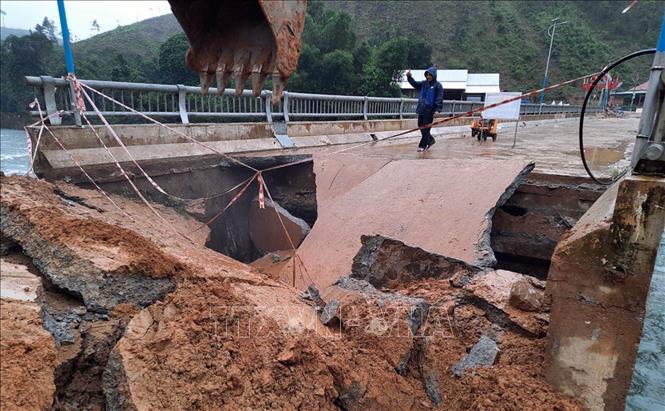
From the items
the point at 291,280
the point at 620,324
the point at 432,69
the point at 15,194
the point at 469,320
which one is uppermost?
the point at 432,69

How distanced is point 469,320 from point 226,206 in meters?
4.35

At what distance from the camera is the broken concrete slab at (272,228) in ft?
21.9

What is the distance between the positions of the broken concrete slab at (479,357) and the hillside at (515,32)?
6961 cm

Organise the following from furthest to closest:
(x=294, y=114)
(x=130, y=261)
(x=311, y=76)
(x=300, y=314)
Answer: (x=311, y=76) < (x=294, y=114) < (x=300, y=314) < (x=130, y=261)

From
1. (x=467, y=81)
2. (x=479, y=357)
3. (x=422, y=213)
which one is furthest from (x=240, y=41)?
(x=467, y=81)

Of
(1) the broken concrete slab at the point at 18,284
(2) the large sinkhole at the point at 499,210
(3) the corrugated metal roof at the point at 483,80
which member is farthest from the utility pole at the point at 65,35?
(3) the corrugated metal roof at the point at 483,80

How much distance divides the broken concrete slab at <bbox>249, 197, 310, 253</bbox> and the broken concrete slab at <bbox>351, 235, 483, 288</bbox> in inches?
89.7

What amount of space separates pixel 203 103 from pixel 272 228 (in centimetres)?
269

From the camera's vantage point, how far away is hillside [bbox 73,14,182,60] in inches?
2298

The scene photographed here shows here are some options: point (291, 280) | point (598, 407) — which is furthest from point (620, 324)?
point (291, 280)

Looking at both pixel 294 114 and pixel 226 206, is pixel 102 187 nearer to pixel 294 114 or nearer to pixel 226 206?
pixel 226 206

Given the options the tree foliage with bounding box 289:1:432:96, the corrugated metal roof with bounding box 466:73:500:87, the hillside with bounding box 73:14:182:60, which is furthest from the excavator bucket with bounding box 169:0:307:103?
the hillside with bounding box 73:14:182:60

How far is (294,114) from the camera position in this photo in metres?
9.97

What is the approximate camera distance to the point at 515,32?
79688 mm
